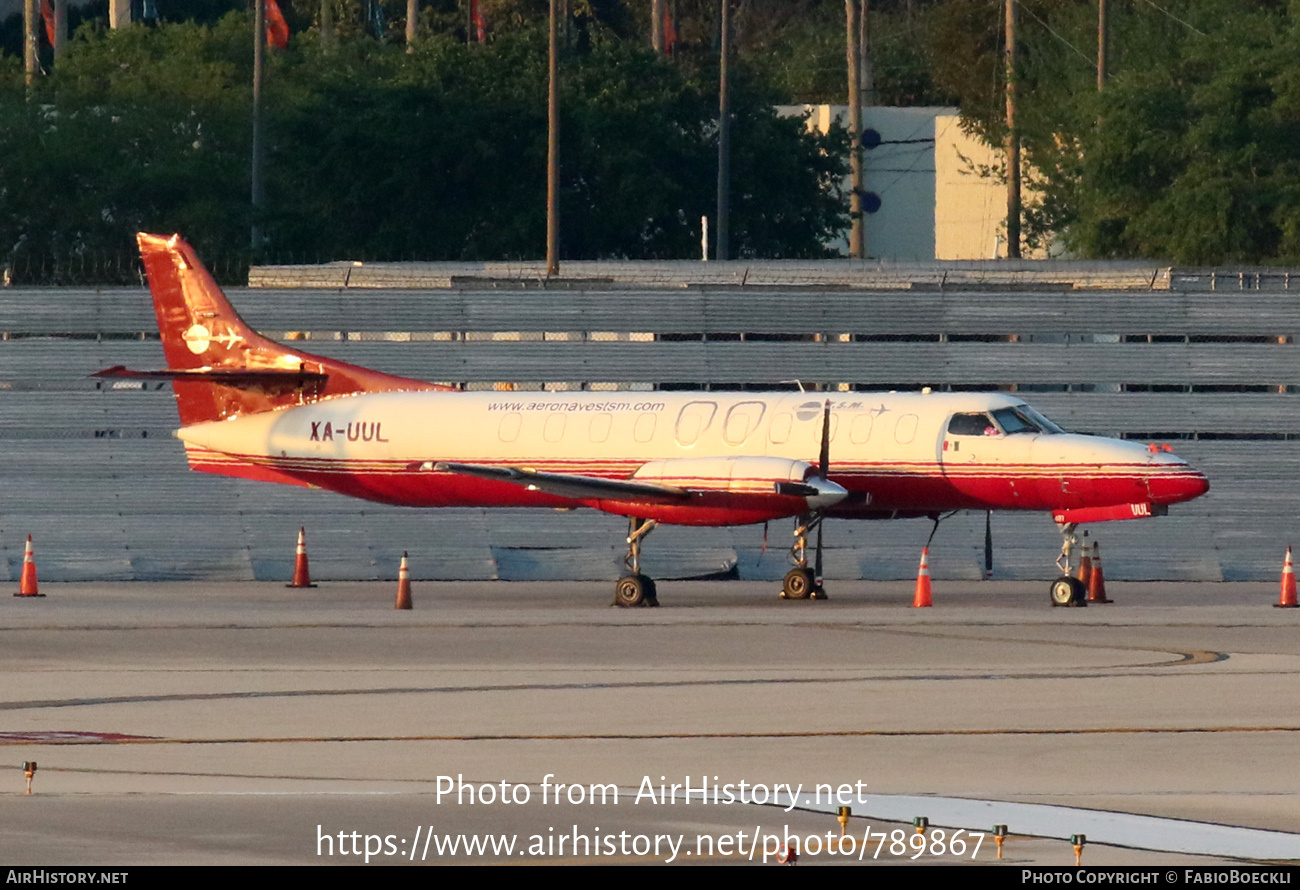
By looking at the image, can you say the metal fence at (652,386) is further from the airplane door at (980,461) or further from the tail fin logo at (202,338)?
the airplane door at (980,461)

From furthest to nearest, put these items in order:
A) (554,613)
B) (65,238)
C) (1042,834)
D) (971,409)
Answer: (65,238), (971,409), (554,613), (1042,834)

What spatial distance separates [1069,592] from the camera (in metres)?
25.5

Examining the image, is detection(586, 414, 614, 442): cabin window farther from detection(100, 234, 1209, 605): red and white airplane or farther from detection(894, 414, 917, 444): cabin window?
detection(894, 414, 917, 444): cabin window

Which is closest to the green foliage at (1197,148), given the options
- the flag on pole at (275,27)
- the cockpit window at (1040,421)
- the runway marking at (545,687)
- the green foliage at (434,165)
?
the green foliage at (434,165)

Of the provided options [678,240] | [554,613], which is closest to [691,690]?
[554,613]

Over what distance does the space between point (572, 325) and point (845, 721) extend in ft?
61.0

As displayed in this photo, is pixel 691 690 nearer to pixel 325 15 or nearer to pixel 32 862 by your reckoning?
pixel 32 862

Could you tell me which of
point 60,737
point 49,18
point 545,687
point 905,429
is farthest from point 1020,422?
point 49,18

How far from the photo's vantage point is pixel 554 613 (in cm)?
2484

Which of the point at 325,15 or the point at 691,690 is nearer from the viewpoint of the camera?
the point at 691,690

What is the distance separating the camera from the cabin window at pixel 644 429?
27.7 metres

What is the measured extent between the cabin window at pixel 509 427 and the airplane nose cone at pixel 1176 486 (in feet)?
26.6

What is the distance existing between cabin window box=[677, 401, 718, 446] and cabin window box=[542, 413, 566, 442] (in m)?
1.55

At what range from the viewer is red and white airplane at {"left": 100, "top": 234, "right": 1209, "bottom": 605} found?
26.1 m
